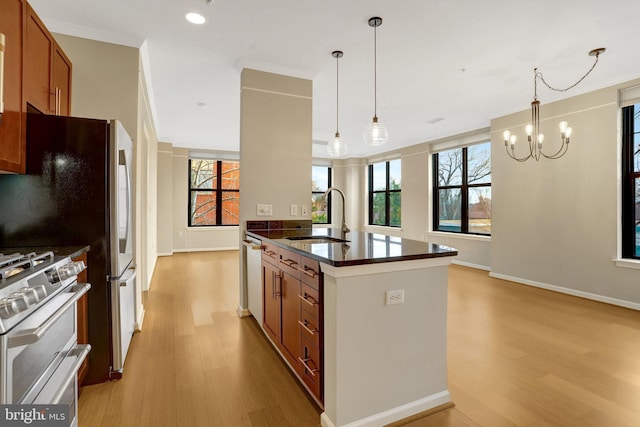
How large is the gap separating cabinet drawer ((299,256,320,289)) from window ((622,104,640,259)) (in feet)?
13.9

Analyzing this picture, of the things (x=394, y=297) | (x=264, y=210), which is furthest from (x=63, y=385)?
(x=264, y=210)

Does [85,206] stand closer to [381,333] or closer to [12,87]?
[12,87]

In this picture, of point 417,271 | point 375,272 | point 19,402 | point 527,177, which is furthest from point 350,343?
point 527,177

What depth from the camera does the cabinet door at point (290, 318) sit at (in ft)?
6.73

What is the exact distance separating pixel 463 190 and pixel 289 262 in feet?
17.7

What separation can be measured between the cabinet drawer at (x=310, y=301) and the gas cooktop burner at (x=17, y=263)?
50.7 inches

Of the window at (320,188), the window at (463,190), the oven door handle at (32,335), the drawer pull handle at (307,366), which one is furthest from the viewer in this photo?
the window at (320,188)

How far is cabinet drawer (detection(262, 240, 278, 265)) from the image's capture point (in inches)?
96.7

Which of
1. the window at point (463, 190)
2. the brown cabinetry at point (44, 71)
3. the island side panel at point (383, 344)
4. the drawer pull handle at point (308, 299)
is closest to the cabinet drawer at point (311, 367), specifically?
the island side panel at point (383, 344)

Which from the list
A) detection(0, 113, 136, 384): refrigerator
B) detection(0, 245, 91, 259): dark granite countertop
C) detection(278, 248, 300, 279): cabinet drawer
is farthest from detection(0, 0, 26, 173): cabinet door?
detection(278, 248, 300, 279): cabinet drawer

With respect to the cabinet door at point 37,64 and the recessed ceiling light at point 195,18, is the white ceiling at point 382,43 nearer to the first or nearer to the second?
the recessed ceiling light at point 195,18

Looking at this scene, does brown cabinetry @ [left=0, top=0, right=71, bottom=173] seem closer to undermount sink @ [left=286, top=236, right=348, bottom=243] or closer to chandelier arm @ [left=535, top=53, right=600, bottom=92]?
undermount sink @ [left=286, top=236, right=348, bottom=243]

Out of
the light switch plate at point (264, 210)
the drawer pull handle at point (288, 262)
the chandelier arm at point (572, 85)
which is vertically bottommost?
the drawer pull handle at point (288, 262)

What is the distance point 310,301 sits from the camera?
6.04ft
